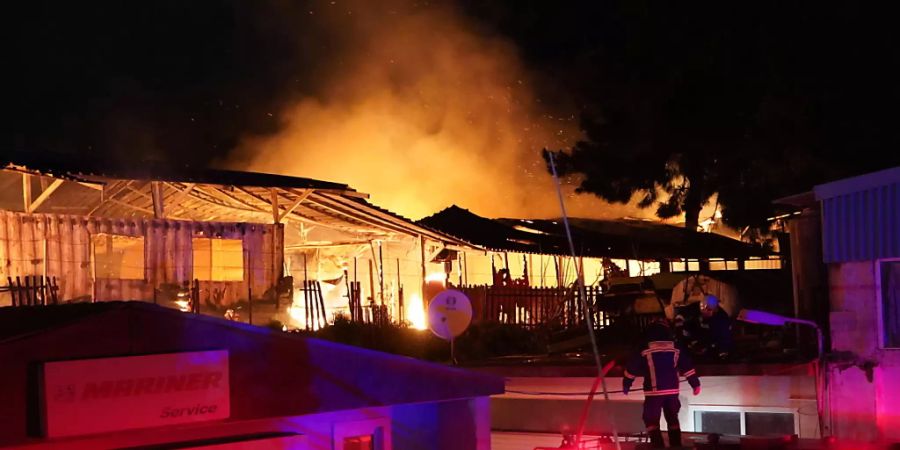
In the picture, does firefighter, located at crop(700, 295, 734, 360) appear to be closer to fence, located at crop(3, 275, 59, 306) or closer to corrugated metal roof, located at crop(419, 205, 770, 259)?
corrugated metal roof, located at crop(419, 205, 770, 259)

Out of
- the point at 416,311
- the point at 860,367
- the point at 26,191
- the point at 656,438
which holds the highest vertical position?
the point at 26,191

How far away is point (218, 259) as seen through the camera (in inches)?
755

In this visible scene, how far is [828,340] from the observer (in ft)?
49.4

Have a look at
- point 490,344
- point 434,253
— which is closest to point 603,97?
point 434,253

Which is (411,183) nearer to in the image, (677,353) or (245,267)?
(245,267)

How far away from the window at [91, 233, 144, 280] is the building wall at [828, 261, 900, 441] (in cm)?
1188

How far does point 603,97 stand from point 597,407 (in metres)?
21.9

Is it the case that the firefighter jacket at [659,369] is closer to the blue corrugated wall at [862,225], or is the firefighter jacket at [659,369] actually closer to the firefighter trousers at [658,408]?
the firefighter trousers at [658,408]

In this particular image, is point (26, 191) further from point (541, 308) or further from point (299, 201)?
point (541, 308)

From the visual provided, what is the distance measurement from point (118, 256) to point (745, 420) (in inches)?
439

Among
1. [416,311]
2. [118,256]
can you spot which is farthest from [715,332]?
[118,256]

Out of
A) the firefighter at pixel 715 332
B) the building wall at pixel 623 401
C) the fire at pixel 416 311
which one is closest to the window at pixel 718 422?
the building wall at pixel 623 401

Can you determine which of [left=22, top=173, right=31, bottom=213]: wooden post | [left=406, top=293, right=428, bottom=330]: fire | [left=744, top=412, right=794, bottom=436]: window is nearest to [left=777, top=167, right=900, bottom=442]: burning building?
[left=744, top=412, right=794, bottom=436]: window

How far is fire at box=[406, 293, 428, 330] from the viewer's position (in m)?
22.2
